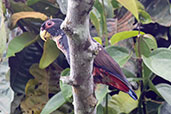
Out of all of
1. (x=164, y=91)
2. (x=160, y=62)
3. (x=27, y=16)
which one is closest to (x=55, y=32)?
(x=27, y=16)

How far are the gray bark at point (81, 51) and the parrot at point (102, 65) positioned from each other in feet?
1.03

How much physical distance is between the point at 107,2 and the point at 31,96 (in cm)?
75

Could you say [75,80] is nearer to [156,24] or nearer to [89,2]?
[89,2]

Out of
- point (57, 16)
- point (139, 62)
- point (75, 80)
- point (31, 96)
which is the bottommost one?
point (31, 96)

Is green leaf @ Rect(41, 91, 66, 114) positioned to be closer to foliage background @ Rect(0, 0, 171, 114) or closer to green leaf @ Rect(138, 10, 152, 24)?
foliage background @ Rect(0, 0, 171, 114)

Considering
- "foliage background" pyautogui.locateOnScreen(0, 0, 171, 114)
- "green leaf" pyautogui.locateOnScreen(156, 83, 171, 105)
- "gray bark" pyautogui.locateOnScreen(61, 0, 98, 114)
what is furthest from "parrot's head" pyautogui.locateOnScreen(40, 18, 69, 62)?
"green leaf" pyautogui.locateOnScreen(156, 83, 171, 105)

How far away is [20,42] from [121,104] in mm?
697

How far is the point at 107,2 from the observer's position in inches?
62.2

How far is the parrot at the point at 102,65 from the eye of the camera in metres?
1.06

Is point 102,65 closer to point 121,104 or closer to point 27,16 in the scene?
point 121,104

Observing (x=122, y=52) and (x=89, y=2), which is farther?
(x=122, y=52)

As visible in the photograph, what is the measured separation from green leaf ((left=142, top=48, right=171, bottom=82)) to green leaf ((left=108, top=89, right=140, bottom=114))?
0.24 meters

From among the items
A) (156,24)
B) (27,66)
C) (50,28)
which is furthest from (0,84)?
(156,24)

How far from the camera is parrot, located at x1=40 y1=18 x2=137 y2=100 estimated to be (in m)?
1.06
